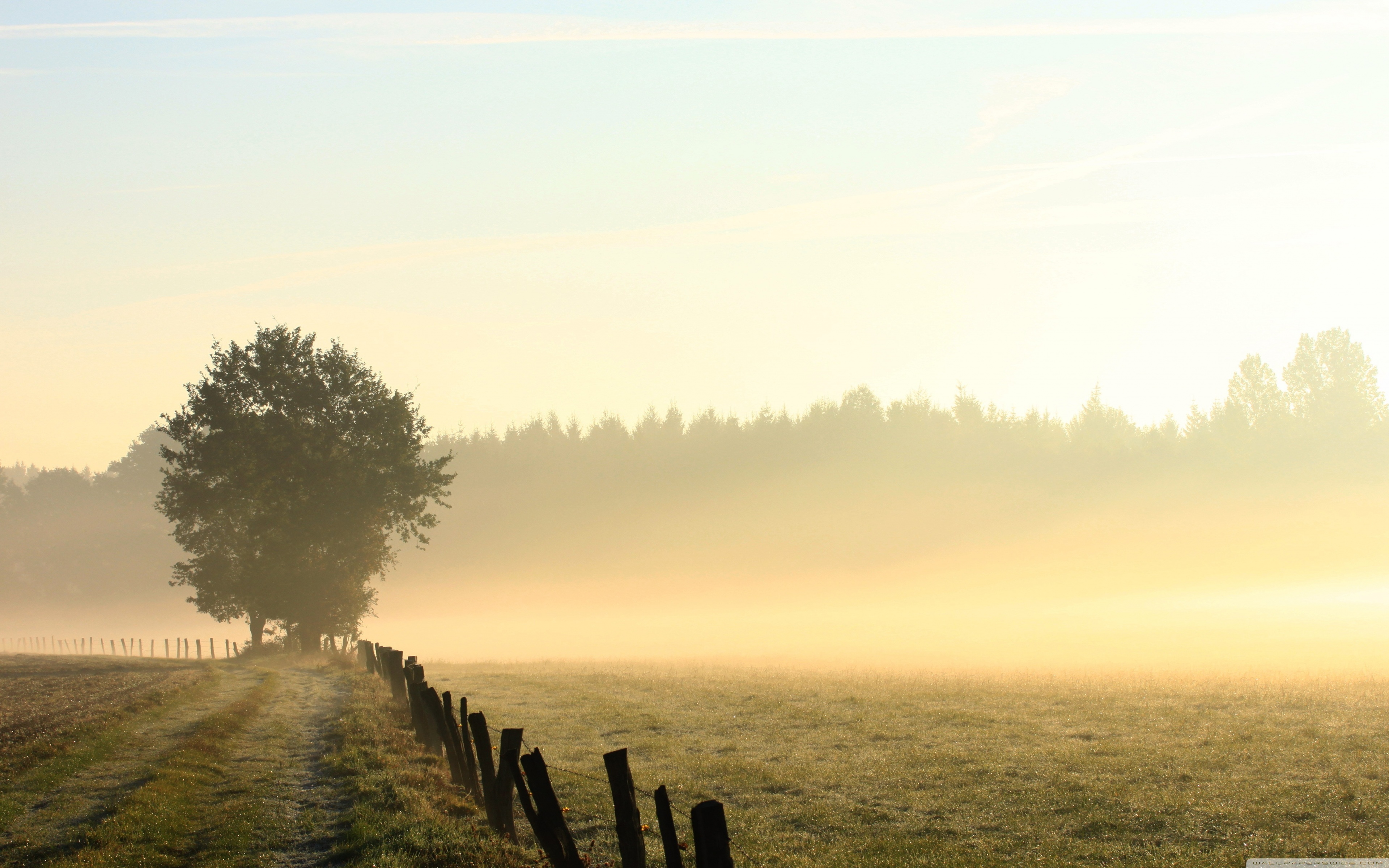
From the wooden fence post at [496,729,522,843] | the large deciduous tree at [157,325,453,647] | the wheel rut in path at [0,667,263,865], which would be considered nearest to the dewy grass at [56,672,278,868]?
the wheel rut in path at [0,667,263,865]

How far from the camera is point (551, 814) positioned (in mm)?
9898

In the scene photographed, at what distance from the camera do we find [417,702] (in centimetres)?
2006

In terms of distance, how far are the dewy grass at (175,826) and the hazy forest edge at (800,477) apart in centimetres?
12477

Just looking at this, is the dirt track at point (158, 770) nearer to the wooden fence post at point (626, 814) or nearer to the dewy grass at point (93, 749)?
the dewy grass at point (93, 749)

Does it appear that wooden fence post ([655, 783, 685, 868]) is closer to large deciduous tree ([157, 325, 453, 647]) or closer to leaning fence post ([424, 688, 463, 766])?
leaning fence post ([424, 688, 463, 766])

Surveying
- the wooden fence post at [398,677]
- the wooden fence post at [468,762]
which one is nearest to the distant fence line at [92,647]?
the wooden fence post at [398,677]

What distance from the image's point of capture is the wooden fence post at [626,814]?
8750 mm

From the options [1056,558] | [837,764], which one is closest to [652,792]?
[837,764]

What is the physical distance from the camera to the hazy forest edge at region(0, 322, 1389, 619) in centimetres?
13675

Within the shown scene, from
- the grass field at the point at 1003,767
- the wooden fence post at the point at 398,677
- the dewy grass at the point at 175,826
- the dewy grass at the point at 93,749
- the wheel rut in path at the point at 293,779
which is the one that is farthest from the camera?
the wooden fence post at the point at 398,677

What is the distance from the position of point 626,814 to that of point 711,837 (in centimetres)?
168

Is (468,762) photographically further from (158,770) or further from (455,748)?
(158,770)

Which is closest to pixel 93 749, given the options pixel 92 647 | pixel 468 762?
pixel 468 762

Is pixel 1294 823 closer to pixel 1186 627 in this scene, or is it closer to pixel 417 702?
pixel 417 702
